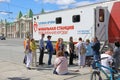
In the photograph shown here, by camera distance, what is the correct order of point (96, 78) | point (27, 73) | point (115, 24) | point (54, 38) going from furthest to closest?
point (54, 38)
point (115, 24)
point (27, 73)
point (96, 78)

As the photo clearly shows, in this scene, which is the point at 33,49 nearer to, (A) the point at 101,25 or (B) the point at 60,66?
(B) the point at 60,66

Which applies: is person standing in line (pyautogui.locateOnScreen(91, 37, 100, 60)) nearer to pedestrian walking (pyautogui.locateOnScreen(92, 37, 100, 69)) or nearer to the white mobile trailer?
pedestrian walking (pyautogui.locateOnScreen(92, 37, 100, 69))

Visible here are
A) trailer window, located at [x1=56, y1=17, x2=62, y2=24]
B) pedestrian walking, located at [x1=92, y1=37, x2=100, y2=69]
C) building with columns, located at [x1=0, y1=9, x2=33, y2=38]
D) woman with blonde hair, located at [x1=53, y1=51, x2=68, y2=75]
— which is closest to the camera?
woman with blonde hair, located at [x1=53, y1=51, x2=68, y2=75]

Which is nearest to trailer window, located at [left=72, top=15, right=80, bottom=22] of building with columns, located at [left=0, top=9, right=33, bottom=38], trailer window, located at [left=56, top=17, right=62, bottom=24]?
trailer window, located at [left=56, top=17, right=62, bottom=24]

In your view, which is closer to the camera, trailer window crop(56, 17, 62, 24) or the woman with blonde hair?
the woman with blonde hair

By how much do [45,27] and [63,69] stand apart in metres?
10.4

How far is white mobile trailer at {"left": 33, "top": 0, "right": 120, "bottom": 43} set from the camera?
1642 centimetres

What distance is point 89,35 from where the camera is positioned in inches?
682

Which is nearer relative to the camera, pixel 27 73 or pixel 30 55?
pixel 27 73

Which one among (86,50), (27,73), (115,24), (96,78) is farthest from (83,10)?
(96,78)

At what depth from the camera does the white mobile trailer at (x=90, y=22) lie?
16.4 m

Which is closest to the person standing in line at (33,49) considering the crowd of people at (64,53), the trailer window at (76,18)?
the crowd of people at (64,53)

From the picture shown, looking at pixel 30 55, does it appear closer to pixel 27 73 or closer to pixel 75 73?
pixel 27 73

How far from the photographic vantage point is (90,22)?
17297mm
